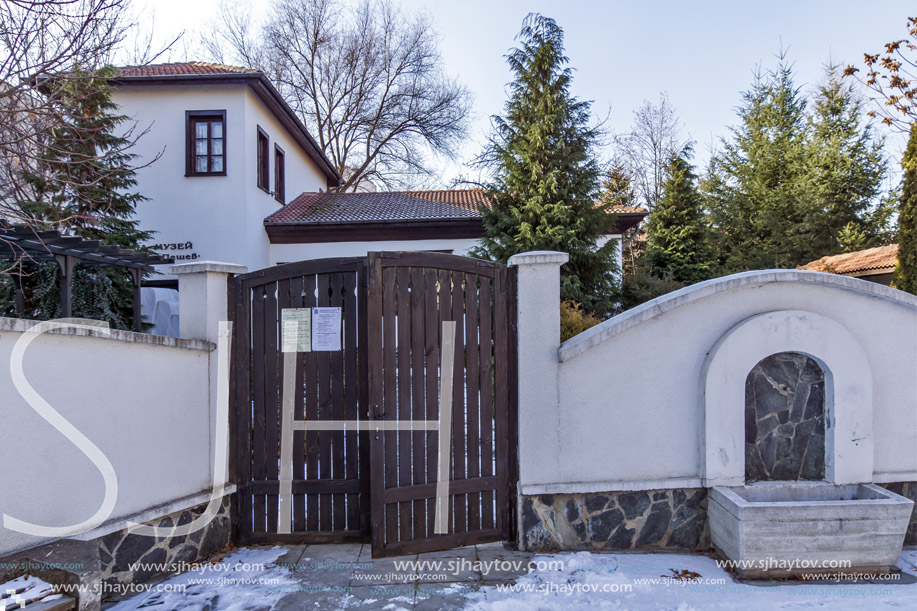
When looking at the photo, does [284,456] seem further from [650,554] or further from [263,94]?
[263,94]

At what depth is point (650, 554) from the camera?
391 centimetres

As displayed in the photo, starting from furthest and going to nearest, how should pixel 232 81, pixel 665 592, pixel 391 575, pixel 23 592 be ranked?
pixel 232 81 → pixel 391 575 → pixel 665 592 → pixel 23 592

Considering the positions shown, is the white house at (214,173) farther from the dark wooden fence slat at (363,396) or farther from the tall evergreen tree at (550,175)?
the dark wooden fence slat at (363,396)

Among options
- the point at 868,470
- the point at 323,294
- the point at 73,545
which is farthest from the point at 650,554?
the point at 73,545

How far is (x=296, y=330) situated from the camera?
13.5ft

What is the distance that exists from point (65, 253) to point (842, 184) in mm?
19026

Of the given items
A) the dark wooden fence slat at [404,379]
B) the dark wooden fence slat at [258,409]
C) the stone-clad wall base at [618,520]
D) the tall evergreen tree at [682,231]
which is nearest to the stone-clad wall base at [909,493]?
the stone-clad wall base at [618,520]

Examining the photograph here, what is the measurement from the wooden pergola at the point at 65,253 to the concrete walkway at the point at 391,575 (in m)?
4.04

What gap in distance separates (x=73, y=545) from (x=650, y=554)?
3739 millimetres

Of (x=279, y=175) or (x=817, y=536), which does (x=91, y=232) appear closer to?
(x=279, y=175)

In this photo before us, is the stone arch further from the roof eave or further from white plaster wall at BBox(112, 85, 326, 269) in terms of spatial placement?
the roof eave

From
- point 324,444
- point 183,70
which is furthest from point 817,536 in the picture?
point 183,70

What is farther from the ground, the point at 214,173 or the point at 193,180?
the point at 214,173

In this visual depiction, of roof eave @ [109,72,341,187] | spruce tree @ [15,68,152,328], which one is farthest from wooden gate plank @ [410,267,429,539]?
roof eave @ [109,72,341,187]
